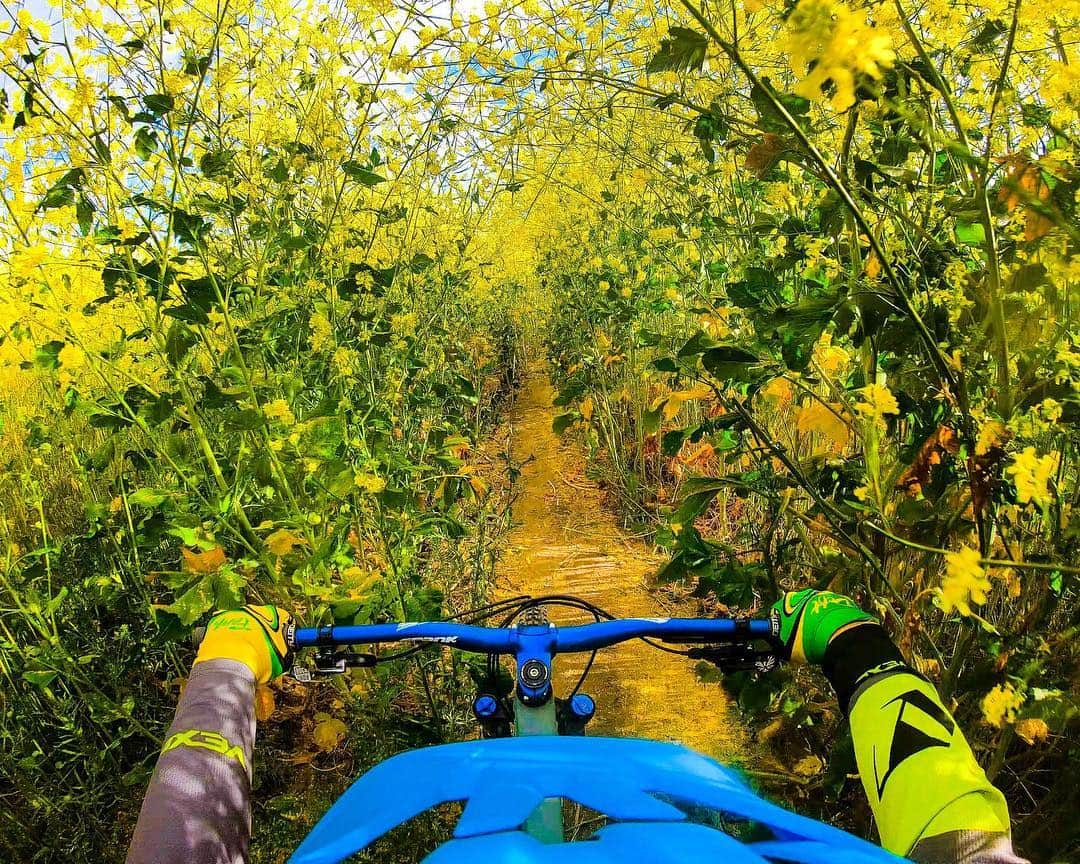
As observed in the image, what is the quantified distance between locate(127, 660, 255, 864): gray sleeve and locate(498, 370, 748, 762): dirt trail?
5.47 feet

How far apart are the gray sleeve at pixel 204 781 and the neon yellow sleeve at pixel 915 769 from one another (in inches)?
29.9

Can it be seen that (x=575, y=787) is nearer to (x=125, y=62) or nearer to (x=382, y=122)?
(x=125, y=62)

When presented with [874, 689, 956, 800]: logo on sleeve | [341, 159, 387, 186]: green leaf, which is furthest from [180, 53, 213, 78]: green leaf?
[874, 689, 956, 800]: logo on sleeve

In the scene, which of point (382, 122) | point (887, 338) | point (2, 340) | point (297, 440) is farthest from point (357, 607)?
point (382, 122)

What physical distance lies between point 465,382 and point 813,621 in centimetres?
215

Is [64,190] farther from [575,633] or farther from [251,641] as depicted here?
[575,633]

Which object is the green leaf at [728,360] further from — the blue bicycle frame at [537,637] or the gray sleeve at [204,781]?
the gray sleeve at [204,781]

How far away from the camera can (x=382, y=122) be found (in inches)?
98.5

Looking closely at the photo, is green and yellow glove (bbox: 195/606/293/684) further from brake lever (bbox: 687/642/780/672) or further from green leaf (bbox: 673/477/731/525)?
green leaf (bbox: 673/477/731/525)

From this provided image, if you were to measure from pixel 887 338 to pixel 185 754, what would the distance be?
1.22 m

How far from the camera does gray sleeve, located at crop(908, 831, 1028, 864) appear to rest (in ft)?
2.35

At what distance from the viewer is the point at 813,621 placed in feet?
3.63

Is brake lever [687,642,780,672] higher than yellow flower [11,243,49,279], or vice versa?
yellow flower [11,243,49,279]

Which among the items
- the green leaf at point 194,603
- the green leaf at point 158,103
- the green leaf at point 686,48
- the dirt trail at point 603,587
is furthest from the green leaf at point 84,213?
the dirt trail at point 603,587
